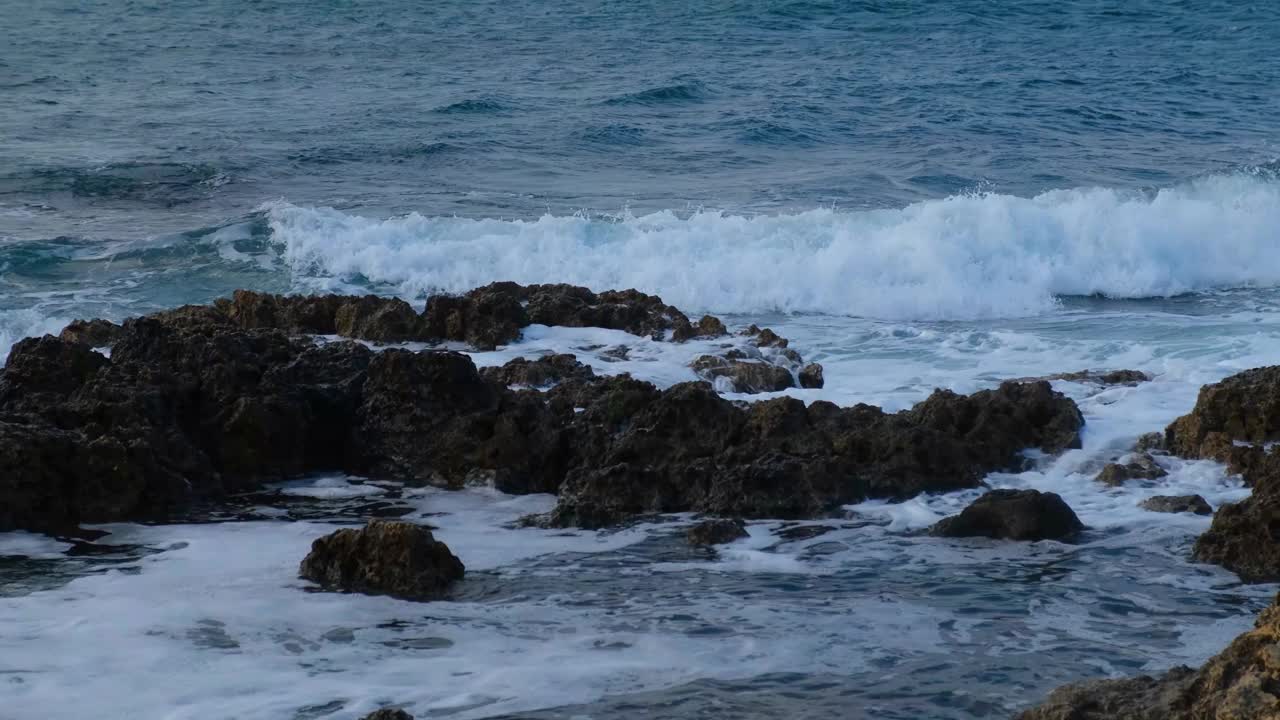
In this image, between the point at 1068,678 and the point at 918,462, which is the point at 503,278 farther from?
the point at 1068,678

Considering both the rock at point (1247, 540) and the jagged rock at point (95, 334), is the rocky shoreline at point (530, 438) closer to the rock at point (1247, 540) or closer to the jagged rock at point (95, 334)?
the rock at point (1247, 540)

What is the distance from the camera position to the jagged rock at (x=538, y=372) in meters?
7.45

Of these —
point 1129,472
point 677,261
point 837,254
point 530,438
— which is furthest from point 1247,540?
point 677,261

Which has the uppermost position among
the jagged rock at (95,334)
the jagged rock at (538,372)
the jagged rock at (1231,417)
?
the jagged rock at (95,334)

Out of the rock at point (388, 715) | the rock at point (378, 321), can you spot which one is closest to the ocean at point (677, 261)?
the rock at point (388, 715)

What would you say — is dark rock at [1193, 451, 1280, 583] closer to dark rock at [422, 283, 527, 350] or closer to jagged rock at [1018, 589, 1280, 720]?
jagged rock at [1018, 589, 1280, 720]

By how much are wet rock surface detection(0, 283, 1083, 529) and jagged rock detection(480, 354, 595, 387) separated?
0.57 ft

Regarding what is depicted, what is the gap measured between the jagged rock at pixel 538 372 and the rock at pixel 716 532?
1815mm

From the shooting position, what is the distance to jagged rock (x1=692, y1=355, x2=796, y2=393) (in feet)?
26.0

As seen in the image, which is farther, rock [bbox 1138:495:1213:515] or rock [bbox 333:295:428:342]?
rock [bbox 333:295:428:342]

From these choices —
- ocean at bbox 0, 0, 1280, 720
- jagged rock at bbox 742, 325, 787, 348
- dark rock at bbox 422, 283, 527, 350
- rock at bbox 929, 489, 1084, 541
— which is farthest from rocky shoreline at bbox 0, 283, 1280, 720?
jagged rock at bbox 742, 325, 787, 348

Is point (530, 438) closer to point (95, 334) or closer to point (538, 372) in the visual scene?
point (538, 372)

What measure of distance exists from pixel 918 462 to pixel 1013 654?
186cm

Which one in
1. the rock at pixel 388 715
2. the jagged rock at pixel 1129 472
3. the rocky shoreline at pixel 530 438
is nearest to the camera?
the rock at pixel 388 715
